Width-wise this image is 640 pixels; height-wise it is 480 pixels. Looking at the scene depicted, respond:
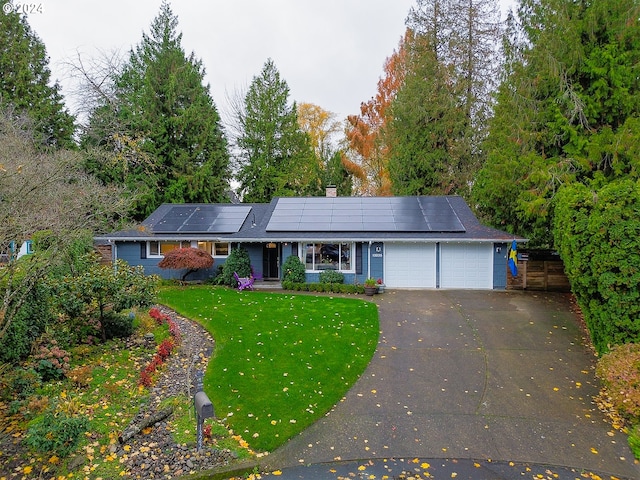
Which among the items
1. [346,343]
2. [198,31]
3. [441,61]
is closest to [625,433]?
[346,343]

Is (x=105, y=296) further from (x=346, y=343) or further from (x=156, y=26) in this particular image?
(x=156, y=26)

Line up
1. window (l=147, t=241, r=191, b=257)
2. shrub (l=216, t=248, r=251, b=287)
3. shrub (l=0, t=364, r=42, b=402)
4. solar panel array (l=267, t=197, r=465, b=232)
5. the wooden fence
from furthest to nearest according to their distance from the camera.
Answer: window (l=147, t=241, r=191, b=257) < solar panel array (l=267, t=197, r=465, b=232) < shrub (l=216, t=248, r=251, b=287) < the wooden fence < shrub (l=0, t=364, r=42, b=402)

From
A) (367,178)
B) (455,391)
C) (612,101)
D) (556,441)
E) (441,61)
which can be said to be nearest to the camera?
(556,441)

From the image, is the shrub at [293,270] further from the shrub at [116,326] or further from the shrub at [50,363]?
the shrub at [50,363]

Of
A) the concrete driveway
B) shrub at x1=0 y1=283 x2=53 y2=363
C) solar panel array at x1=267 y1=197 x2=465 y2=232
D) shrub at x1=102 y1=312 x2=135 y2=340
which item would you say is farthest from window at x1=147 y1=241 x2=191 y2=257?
the concrete driveway

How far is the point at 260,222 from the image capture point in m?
18.7

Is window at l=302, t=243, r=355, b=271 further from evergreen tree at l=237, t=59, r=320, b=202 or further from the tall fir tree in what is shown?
evergreen tree at l=237, t=59, r=320, b=202

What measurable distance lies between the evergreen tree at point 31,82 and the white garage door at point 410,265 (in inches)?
822

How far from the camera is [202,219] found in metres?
18.9

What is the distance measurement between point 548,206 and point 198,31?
25.6 m

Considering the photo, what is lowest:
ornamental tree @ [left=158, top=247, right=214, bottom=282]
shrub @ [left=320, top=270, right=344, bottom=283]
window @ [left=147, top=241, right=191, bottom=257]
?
shrub @ [left=320, top=270, right=344, bottom=283]

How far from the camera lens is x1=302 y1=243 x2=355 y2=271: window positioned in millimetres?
16609

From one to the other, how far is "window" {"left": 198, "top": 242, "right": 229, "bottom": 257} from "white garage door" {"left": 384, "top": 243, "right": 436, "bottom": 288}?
728 centimetres

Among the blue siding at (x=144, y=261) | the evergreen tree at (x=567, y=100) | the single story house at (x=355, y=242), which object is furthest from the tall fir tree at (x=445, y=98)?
the blue siding at (x=144, y=261)
